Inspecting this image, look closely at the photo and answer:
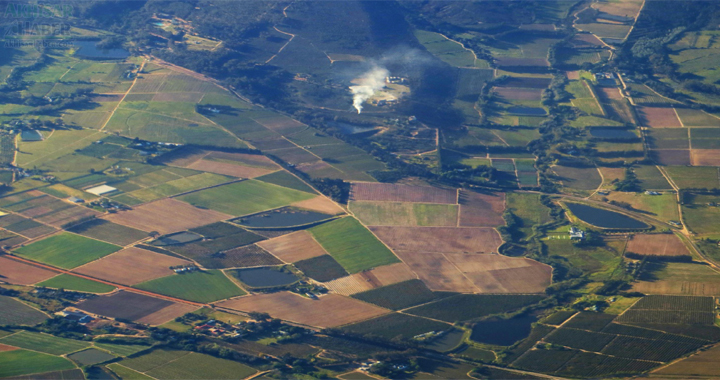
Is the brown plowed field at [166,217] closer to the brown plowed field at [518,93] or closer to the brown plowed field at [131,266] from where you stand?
the brown plowed field at [131,266]

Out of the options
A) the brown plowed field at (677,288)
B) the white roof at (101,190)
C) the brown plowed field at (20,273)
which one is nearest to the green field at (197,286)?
the brown plowed field at (20,273)

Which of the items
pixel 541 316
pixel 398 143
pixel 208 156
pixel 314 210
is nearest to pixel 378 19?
pixel 398 143

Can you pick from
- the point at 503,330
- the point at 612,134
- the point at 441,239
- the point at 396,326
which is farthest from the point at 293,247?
the point at 612,134

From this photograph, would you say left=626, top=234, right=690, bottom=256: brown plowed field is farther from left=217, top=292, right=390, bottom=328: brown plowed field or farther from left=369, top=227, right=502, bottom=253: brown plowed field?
left=217, top=292, right=390, bottom=328: brown plowed field

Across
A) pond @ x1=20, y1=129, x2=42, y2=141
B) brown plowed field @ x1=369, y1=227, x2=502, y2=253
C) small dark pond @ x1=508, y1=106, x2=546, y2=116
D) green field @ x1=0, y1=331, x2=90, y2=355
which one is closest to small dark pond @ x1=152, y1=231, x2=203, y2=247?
brown plowed field @ x1=369, y1=227, x2=502, y2=253

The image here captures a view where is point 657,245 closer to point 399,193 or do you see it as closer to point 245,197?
point 399,193
